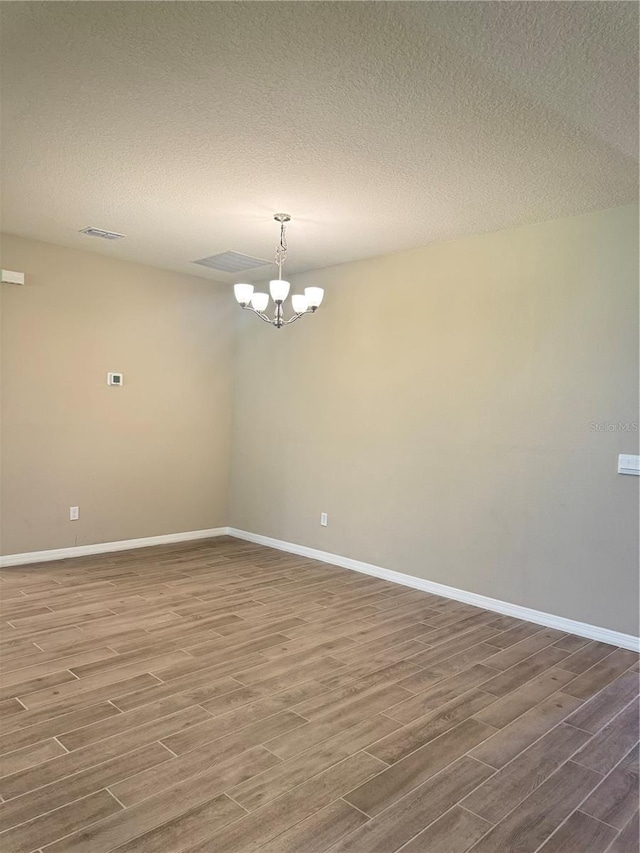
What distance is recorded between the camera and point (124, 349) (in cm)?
529

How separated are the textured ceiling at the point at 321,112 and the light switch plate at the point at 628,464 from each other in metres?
1.52

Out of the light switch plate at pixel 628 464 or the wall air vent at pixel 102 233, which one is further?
the wall air vent at pixel 102 233

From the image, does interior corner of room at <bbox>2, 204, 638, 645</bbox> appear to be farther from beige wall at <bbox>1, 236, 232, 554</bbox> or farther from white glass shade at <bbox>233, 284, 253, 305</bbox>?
white glass shade at <bbox>233, 284, 253, 305</bbox>

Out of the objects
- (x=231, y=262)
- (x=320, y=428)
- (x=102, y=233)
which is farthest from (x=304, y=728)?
(x=231, y=262)

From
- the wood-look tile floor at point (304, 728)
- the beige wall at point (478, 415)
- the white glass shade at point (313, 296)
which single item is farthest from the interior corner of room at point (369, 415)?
the white glass shade at point (313, 296)

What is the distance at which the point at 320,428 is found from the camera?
526 centimetres

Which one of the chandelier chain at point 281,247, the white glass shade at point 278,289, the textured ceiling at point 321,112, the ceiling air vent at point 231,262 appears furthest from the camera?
the ceiling air vent at point 231,262

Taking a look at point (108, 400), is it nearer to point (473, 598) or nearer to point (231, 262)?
point (231, 262)

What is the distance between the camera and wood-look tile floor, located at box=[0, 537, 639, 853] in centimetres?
184

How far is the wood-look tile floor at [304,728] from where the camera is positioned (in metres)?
1.84

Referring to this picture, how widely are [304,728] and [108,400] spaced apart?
3.68 m

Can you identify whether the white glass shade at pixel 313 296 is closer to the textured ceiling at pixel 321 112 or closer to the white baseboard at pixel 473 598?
the textured ceiling at pixel 321 112

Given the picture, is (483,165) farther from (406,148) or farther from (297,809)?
(297,809)

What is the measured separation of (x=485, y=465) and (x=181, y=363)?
10.4 feet
